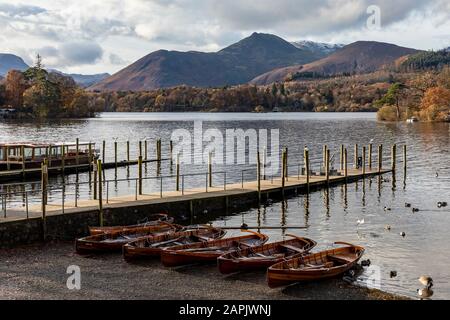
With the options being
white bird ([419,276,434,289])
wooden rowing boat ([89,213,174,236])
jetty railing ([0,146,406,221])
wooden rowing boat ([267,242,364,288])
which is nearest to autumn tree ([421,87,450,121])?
jetty railing ([0,146,406,221])

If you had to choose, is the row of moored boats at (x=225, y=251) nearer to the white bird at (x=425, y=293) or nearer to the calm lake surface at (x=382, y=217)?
the calm lake surface at (x=382, y=217)

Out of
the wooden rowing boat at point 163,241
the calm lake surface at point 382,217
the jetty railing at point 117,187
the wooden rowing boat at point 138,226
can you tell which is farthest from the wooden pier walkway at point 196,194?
the wooden rowing boat at point 163,241

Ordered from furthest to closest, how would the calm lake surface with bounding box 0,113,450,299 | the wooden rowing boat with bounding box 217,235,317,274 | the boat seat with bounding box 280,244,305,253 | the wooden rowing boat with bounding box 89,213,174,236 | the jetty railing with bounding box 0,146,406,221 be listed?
the jetty railing with bounding box 0,146,406,221 → the wooden rowing boat with bounding box 89,213,174,236 → the calm lake surface with bounding box 0,113,450,299 → the boat seat with bounding box 280,244,305,253 → the wooden rowing boat with bounding box 217,235,317,274

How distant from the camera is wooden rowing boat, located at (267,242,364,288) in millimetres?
23953

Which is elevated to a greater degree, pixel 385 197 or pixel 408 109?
pixel 408 109

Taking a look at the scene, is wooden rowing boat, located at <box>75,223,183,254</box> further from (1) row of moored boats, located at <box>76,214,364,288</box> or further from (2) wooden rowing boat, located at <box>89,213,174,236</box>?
(2) wooden rowing boat, located at <box>89,213,174,236</box>

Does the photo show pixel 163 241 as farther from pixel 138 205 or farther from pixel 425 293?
pixel 425 293

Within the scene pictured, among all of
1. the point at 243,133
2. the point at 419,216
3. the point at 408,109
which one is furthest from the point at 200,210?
the point at 408,109

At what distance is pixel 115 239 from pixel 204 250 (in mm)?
5728

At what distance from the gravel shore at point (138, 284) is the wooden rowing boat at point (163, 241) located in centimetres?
57

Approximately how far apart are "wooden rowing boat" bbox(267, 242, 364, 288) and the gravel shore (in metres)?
0.44

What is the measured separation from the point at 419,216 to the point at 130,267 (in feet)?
84.0

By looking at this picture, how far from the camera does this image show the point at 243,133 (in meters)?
148
